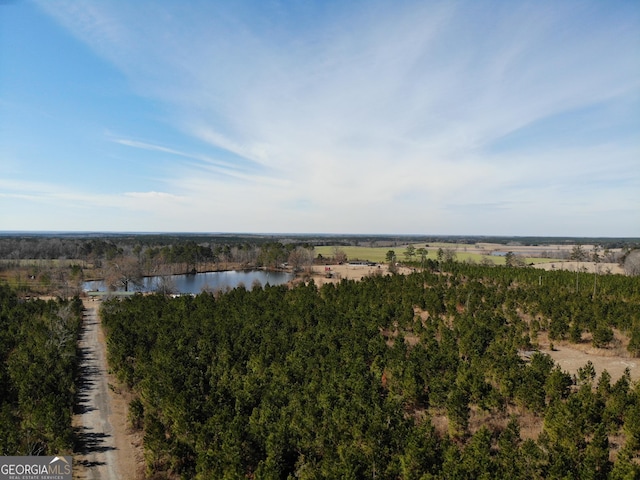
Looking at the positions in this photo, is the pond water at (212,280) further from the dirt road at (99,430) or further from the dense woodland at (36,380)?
the dirt road at (99,430)

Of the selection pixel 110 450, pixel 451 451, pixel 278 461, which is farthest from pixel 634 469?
pixel 110 450

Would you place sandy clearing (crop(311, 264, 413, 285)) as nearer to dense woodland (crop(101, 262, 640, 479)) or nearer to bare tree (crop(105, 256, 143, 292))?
bare tree (crop(105, 256, 143, 292))

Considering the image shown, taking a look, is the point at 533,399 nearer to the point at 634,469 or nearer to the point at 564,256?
the point at 634,469

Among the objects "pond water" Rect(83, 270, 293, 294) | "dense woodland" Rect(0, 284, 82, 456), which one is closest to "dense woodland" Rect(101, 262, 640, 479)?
"dense woodland" Rect(0, 284, 82, 456)

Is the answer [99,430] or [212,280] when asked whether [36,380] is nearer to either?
[99,430]

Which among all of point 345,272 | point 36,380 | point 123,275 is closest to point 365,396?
point 36,380

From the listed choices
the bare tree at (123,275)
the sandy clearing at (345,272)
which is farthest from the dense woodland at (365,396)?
the sandy clearing at (345,272)
